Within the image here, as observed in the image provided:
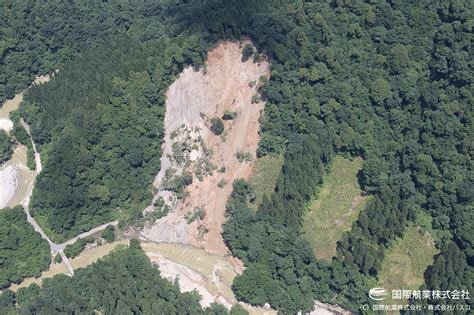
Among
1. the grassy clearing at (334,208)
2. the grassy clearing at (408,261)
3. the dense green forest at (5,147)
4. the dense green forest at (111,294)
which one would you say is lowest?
the dense green forest at (111,294)

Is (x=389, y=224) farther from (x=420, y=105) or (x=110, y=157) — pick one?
(x=110, y=157)

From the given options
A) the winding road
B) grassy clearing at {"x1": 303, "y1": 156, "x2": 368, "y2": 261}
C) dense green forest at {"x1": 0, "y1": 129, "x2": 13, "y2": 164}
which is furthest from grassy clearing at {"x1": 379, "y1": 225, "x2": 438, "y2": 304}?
dense green forest at {"x1": 0, "y1": 129, "x2": 13, "y2": 164}

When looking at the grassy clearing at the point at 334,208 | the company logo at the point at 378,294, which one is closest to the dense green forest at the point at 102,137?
the grassy clearing at the point at 334,208

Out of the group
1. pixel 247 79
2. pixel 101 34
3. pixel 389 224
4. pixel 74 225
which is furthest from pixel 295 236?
pixel 101 34

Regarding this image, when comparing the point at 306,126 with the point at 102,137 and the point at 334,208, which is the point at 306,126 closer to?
the point at 334,208

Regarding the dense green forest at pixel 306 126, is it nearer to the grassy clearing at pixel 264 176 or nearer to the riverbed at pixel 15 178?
the grassy clearing at pixel 264 176

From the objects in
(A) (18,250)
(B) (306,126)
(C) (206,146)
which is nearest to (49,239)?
(A) (18,250)
